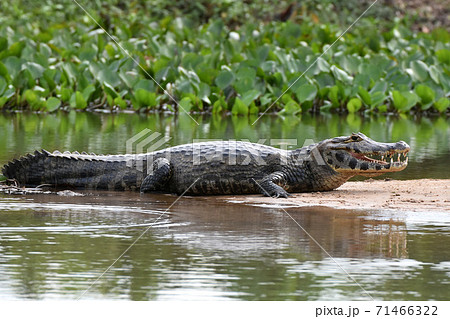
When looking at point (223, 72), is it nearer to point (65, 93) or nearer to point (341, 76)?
point (341, 76)

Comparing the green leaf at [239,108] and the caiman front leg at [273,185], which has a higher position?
the green leaf at [239,108]

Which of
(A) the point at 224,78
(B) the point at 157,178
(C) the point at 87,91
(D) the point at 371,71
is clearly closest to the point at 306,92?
(A) the point at 224,78

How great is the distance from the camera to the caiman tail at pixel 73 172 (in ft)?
31.3

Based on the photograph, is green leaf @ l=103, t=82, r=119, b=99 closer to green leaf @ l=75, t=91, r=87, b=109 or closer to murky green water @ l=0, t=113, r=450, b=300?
green leaf @ l=75, t=91, r=87, b=109

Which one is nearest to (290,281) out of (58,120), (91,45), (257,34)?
(58,120)

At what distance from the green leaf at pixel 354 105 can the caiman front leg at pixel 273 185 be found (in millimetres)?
8944

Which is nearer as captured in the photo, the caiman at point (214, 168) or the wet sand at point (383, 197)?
the wet sand at point (383, 197)

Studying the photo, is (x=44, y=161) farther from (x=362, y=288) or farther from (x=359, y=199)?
(x=362, y=288)

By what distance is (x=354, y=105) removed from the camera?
1823cm

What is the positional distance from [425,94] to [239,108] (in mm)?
3886

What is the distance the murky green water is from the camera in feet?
17.5

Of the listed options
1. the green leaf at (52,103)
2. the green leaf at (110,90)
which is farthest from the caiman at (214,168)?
the green leaf at (110,90)

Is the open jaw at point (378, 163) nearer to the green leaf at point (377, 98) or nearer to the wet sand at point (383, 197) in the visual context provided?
the wet sand at point (383, 197)

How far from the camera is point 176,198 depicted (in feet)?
29.7
